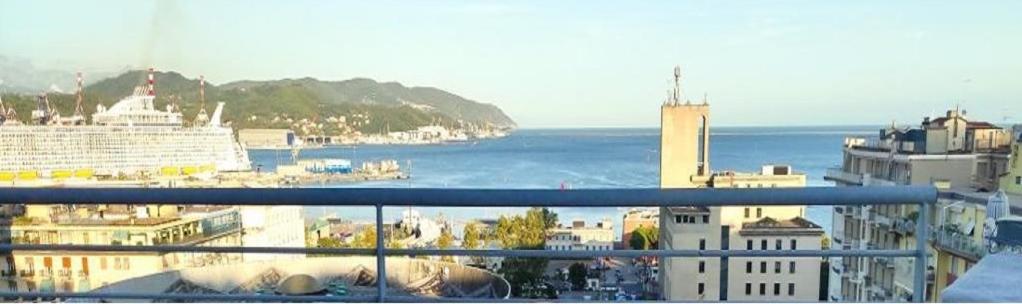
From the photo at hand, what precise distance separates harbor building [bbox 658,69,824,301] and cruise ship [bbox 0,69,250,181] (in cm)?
1924

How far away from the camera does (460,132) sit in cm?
6756

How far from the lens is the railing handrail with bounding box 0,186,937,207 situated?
1155mm

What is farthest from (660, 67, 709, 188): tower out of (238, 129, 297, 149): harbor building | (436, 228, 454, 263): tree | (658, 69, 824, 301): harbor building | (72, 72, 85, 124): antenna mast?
(238, 129, 297, 149): harbor building

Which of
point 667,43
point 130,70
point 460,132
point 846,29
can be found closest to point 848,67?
point 846,29

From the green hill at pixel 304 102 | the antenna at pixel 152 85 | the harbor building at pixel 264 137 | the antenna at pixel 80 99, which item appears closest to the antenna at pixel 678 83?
the antenna at pixel 80 99

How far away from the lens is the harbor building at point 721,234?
1.99 meters

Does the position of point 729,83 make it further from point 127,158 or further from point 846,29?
point 127,158

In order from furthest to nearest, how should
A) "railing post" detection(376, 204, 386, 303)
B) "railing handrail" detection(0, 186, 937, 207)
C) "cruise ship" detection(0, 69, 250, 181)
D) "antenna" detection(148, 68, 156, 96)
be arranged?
"antenna" detection(148, 68, 156, 96) < "cruise ship" detection(0, 69, 250, 181) < "railing post" detection(376, 204, 386, 303) < "railing handrail" detection(0, 186, 937, 207)

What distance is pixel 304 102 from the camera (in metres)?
35.4

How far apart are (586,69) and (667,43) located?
3642mm

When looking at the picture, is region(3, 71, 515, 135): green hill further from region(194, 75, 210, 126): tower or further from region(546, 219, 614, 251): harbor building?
region(546, 219, 614, 251): harbor building

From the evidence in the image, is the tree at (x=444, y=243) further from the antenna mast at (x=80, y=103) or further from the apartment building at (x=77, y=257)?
the antenna mast at (x=80, y=103)

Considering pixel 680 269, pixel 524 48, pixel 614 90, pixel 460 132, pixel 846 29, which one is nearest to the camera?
pixel 680 269

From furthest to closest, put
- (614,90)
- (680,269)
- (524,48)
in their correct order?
(614,90) < (524,48) < (680,269)
